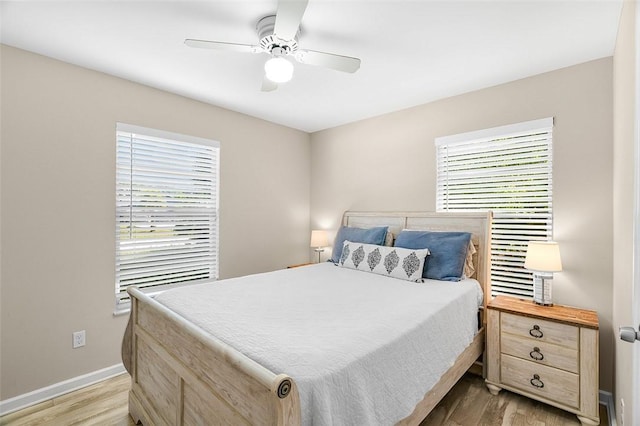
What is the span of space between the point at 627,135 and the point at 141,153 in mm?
3490

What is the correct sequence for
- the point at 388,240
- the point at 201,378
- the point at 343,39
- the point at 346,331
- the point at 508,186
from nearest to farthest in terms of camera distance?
the point at 201,378, the point at 346,331, the point at 343,39, the point at 508,186, the point at 388,240

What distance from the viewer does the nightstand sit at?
2002 mm

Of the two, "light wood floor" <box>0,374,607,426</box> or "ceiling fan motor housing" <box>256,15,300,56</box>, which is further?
"light wood floor" <box>0,374,607,426</box>

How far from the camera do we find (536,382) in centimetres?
219

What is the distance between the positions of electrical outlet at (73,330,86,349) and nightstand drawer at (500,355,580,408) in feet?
11.0

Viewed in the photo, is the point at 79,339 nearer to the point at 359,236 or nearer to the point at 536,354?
the point at 359,236

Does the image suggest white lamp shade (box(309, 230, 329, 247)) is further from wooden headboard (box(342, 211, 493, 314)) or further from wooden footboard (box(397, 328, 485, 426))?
wooden footboard (box(397, 328, 485, 426))

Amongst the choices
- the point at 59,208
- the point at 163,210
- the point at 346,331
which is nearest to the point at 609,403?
the point at 346,331

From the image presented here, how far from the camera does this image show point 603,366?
7.45 feet

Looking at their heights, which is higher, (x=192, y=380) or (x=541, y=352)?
(x=192, y=380)

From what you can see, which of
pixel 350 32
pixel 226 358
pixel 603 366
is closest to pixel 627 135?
pixel 350 32

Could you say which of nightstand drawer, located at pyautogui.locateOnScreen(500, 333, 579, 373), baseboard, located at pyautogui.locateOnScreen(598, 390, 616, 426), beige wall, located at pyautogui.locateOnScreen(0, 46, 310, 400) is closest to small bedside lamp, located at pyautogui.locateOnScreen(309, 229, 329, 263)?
beige wall, located at pyautogui.locateOnScreen(0, 46, 310, 400)

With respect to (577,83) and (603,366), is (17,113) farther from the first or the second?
(603,366)

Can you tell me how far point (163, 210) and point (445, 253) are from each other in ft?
8.80
